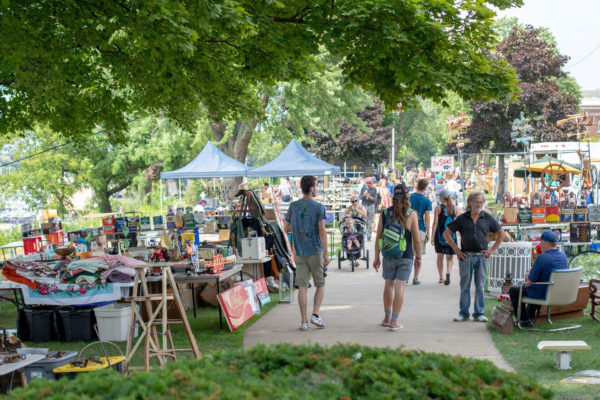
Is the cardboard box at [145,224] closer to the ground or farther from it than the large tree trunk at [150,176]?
closer to the ground

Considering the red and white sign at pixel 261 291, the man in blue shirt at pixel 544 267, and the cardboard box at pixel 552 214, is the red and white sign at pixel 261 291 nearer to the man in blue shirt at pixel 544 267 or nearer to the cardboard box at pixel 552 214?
the man in blue shirt at pixel 544 267

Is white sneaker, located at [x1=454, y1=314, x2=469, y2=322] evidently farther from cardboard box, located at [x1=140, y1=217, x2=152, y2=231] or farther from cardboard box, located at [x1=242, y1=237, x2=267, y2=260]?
cardboard box, located at [x1=140, y1=217, x2=152, y2=231]

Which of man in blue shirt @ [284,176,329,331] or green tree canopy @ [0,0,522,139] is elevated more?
green tree canopy @ [0,0,522,139]

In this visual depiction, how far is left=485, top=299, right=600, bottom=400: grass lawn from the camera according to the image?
5.65 meters

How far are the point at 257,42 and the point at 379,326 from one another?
14.7 ft

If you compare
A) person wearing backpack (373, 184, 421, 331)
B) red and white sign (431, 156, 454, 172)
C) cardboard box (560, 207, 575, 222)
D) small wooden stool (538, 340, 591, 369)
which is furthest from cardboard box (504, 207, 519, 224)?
red and white sign (431, 156, 454, 172)

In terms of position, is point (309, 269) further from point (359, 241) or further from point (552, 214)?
point (552, 214)

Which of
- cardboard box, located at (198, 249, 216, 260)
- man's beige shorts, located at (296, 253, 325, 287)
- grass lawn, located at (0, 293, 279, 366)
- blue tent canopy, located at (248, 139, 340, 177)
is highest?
blue tent canopy, located at (248, 139, 340, 177)

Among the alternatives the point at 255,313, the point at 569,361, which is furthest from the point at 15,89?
the point at 569,361

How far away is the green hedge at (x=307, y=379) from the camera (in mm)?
3104

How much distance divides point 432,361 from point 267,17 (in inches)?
267

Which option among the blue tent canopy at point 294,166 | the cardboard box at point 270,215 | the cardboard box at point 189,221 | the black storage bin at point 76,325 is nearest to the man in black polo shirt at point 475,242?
the black storage bin at point 76,325

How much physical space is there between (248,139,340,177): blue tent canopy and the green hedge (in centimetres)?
1693

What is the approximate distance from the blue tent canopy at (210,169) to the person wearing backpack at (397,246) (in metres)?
13.7
